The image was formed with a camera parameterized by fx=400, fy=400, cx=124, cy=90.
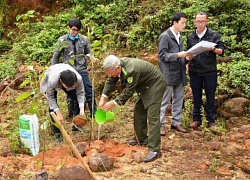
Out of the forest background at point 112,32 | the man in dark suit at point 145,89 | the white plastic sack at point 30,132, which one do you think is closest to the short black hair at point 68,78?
the man in dark suit at point 145,89

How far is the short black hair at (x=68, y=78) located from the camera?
188 inches

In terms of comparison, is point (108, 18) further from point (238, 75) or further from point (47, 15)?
point (238, 75)

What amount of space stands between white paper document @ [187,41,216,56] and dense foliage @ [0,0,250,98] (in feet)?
5.32

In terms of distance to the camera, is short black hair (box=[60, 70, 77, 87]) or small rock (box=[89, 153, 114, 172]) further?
short black hair (box=[60, 70, 77, 87])

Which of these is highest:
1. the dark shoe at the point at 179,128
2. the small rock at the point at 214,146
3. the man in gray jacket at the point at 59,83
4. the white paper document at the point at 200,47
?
the white paper document at the point at 200,47

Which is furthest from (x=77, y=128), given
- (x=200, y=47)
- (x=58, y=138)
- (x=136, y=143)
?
(x=200, y=47)

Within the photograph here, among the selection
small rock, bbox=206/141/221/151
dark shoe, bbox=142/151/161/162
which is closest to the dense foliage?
small rock, bbox=206/141/221/151

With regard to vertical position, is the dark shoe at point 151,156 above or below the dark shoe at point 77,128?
below

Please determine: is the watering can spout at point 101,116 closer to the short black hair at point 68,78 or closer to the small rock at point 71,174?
the short black hair at point 68,78

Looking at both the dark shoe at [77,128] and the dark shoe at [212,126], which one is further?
the dark shoe at [212,126]

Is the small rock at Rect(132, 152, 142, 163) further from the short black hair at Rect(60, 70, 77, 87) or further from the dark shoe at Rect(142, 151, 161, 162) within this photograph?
the short black hair at Rect(60, 70, 77, 87)

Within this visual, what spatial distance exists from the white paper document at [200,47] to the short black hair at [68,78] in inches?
62.1

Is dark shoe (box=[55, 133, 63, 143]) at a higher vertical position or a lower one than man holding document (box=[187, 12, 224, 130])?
lower

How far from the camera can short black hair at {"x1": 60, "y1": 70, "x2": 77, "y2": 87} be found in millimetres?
4766
